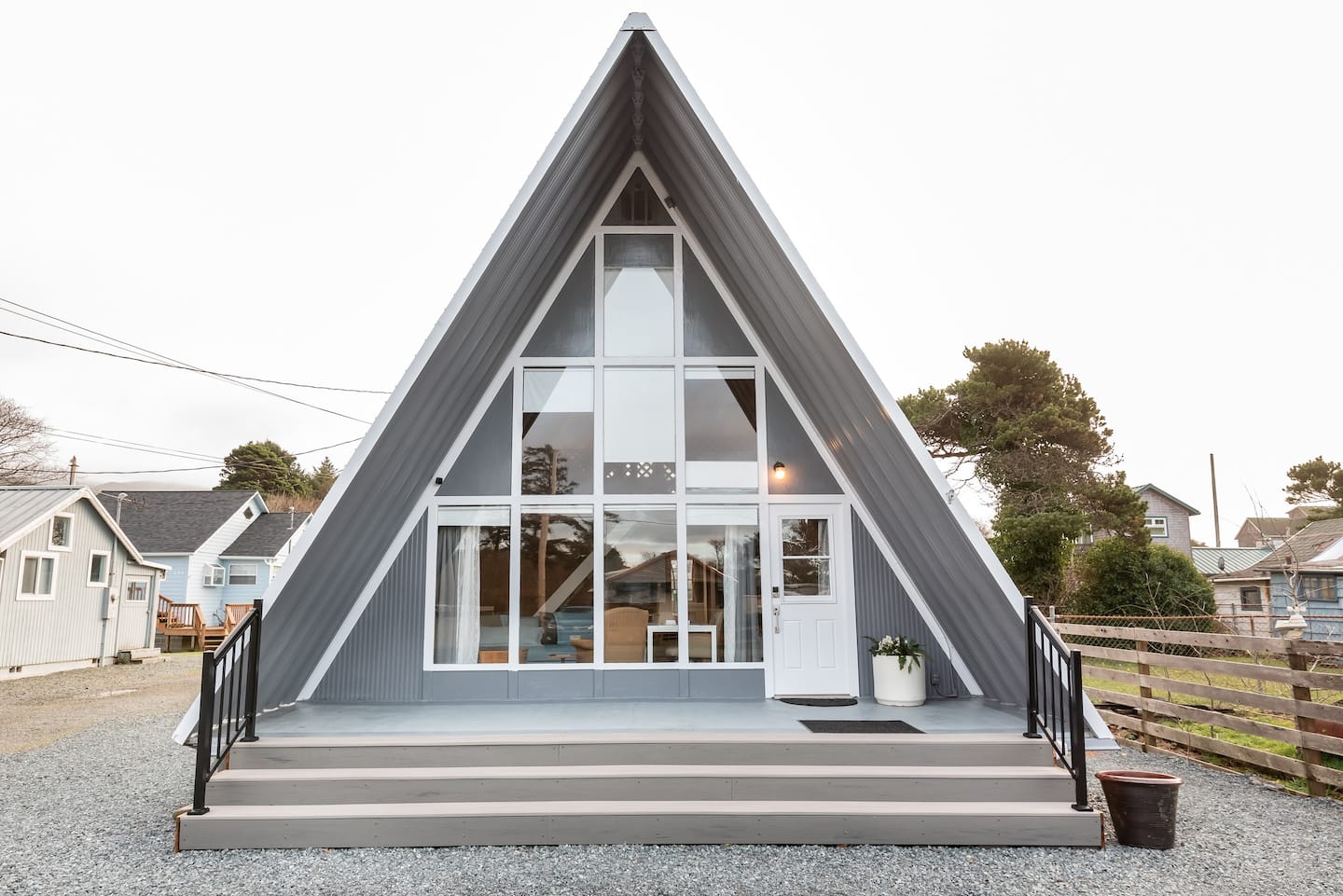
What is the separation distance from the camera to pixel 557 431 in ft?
22.1

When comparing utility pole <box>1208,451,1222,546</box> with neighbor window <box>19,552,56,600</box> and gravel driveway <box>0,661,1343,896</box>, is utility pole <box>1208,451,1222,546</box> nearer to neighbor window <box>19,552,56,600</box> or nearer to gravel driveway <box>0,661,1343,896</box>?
gravel driveway <box>0,661,1343,896</box>

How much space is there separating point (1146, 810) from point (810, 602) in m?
2.88

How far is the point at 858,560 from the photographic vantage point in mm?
6621

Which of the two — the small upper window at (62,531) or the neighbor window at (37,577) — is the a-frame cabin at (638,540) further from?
the small upper window at (62,531)

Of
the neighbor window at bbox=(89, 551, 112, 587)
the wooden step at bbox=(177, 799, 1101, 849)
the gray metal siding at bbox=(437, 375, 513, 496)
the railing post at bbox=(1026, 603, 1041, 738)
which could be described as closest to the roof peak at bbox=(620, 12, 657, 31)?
the gray metal siding at bbox=(437, 375, 513, 496)

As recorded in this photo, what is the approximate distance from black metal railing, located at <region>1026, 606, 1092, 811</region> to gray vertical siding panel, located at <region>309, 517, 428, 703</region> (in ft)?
15.0

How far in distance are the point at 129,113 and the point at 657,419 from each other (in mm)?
11667

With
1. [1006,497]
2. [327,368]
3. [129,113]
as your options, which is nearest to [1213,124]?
[1006,497]

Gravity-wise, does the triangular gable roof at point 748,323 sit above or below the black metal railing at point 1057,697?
above

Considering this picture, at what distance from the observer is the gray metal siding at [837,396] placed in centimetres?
520

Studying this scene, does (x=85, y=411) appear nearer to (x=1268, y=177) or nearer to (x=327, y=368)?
(x=327, y=368)

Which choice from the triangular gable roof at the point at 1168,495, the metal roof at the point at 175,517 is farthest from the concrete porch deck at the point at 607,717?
the triangular gable roof at the point at 1168,495

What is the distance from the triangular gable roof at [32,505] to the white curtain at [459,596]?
35.9 ft

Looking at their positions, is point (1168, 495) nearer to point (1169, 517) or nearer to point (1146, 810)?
point (1169, 517)
